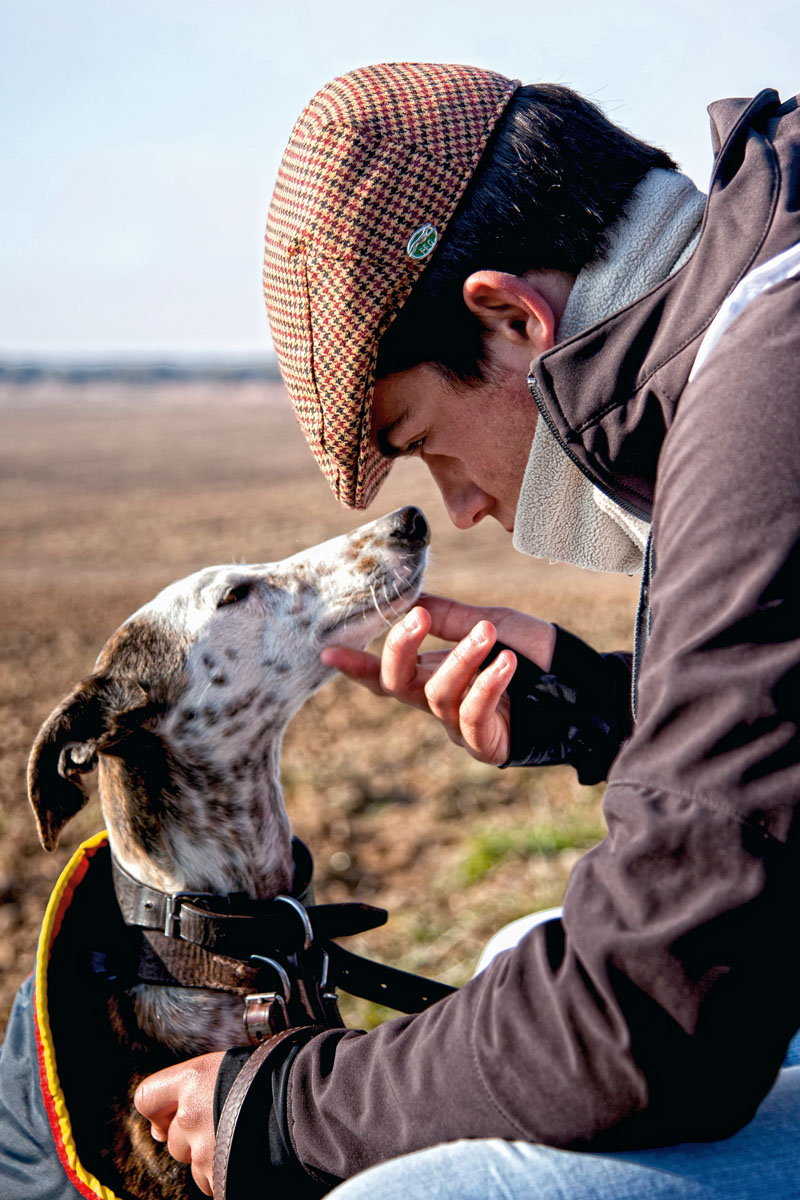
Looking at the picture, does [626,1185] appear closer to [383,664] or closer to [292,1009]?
[292,1009]

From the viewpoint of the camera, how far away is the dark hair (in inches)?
87.4

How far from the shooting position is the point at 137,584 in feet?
40.0

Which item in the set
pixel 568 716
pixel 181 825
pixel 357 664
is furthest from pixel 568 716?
pixel 181 825

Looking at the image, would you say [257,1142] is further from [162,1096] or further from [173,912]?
[173,912]

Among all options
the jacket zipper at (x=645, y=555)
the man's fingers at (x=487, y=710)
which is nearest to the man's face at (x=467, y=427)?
the jacket zipper at (x=645, y=555)

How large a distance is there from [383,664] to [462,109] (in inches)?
52.0

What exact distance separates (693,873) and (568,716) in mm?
1379

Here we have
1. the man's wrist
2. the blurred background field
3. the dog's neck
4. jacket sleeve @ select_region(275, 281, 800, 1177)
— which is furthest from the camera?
the blurred background field

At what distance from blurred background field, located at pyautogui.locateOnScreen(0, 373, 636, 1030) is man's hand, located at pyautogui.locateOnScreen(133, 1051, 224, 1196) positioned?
1842 millimetres

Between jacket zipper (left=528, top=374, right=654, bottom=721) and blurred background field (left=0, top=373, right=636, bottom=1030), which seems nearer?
jacket zipper (left=528, top=374, right=654, bottom=721)

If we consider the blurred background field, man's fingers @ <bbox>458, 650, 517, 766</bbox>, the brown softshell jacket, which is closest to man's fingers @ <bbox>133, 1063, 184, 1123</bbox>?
the brown softshell jacket

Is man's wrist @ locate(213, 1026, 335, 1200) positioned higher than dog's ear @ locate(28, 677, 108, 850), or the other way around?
man's wrist @ locate(213, 1026, 335, 1200)

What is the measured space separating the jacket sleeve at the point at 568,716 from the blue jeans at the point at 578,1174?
1.22 m

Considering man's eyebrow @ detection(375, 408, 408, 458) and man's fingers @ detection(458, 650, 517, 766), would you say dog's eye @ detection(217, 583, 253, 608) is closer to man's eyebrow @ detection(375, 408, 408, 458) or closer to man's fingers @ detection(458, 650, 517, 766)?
man's eyebrow @ detection(375, 408, 408, 458)
